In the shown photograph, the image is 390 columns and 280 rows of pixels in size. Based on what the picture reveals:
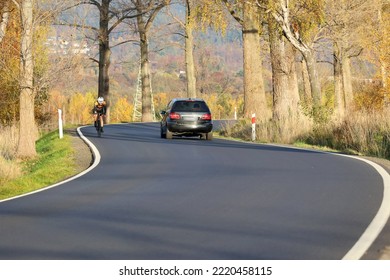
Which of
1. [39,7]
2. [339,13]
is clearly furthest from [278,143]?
[339,13]

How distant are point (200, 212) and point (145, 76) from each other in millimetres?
58018

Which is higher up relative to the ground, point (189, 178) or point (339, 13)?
point (339, 13)

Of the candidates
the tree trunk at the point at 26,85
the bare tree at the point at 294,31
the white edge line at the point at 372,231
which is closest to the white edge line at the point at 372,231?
the white edge line at the point at 372,231

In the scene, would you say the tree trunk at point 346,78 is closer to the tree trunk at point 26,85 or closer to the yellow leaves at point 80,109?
the tree trunk at point 26,85

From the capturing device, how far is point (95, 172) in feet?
69.7

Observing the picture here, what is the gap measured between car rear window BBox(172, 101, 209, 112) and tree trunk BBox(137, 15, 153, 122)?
30686 millimetres

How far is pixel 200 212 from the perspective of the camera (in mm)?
13344

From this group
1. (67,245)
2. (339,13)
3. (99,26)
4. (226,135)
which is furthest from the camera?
(99,26)

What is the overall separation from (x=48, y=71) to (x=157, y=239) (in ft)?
65.4

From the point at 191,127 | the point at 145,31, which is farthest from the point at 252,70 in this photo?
the point at 145,31

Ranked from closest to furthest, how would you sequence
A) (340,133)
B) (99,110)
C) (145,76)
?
(340,133)
(99,110)
(145,76)

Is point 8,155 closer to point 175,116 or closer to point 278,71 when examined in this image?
point 175,116

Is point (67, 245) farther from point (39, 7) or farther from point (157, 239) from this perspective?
point (39, 7)

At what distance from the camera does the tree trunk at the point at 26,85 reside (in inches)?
1159
